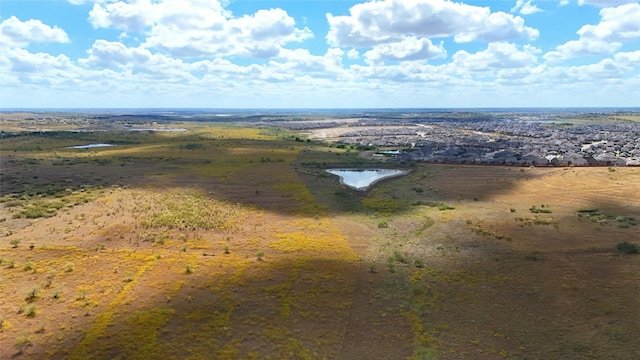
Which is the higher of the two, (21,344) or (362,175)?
(21,344)

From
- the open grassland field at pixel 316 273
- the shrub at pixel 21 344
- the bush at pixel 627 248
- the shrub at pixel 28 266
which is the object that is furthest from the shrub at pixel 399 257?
the shrub at pixel 28 266

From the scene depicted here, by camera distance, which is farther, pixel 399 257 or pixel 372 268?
pixel 399 257

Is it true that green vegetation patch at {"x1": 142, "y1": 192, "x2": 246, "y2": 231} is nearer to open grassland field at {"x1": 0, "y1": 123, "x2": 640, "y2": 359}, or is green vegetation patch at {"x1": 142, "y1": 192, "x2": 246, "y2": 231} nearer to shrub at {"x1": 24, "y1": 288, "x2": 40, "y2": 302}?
open grassland field at {"x1": 0, "y1": 123, "x2": 640, "y2": 359}

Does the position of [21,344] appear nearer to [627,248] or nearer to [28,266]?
[28,266]

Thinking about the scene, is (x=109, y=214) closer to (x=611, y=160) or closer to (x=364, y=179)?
(x=364, y=179)

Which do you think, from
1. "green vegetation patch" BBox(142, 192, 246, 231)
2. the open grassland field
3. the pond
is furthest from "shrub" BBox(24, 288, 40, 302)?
the pond

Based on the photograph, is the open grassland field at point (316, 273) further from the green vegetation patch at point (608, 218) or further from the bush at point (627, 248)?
the bush at point (627, 248)

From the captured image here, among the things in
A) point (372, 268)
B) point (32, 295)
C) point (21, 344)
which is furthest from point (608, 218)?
point (32, 295)

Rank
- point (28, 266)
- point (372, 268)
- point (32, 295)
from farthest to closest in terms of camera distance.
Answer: point (372, 268) < point (28, 266) < point (32, 295)
